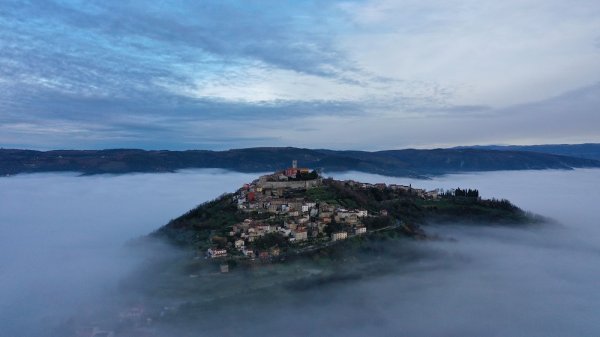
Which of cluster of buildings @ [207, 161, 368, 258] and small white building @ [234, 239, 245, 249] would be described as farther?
cluster of buildings @ [207, 161, 368, 258]

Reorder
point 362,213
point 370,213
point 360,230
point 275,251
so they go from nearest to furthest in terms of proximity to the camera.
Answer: point 275,251 < point 360,230 < point 362,213 < point 370,213

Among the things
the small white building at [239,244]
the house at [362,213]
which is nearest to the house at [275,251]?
the small white building at [239,244]

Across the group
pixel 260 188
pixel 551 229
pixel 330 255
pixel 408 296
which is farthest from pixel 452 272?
pixel 551 229

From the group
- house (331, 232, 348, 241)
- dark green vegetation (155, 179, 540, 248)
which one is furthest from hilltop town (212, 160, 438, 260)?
dark green vegetation (155, 179, 540, 248)

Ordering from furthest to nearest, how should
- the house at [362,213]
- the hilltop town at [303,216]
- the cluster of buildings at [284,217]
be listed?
1. the house at [362,213]
2. the cluster of buildings at [284,217]
3. the hilltop town at [303,216]

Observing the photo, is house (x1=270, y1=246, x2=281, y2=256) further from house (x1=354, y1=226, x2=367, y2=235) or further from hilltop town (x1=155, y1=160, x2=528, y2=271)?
house (x1=354, y1=226, x2=367, y2=235)

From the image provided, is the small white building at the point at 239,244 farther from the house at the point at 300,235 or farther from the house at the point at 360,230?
the house at the point at 360,230

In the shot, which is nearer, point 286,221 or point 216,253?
point 216,253

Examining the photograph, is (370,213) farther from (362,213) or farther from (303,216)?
(303,216)

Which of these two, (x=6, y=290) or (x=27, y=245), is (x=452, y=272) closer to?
(x=6, y=290)

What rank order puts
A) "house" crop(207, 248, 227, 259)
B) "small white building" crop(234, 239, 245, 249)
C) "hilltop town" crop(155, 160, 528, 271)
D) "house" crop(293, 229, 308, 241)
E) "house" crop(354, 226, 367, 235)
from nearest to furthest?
"house" crop(207, 248, 227, 259) < "small white building" crop(234, 239, 245, 249) < "hilltop town" crop(155, 160, 528, 271) < "house" crop(293, 229, 308, 241) < "house" crop(354, 226, 367, 235)

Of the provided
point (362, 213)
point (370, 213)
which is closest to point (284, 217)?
point (362, 213)
